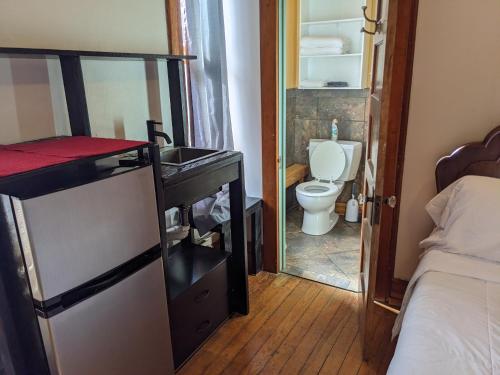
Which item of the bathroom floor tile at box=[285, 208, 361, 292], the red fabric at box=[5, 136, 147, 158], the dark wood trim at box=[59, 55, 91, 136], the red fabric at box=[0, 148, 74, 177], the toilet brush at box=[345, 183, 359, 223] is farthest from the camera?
the toilet brush at box=[345, 183, 359, 223]

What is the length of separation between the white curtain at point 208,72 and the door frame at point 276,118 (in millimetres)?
258

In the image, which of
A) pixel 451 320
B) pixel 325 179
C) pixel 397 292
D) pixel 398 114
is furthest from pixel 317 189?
pixel 451 320

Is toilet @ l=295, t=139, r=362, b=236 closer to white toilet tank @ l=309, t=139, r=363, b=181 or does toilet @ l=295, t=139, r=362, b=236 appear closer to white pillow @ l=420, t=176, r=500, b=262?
white toilet tank @ l=309, t=139, r=363, b=181

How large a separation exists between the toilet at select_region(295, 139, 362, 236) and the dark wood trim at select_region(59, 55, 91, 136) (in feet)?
7.22

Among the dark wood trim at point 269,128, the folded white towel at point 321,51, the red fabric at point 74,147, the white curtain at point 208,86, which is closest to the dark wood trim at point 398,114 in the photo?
the dark wood trim at point 269,128

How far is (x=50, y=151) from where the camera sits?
1.37 meters

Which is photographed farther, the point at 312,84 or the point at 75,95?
the point at 312,84

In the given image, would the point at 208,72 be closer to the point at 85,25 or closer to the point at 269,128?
the point at 269,128

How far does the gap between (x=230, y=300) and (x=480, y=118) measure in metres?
1.74

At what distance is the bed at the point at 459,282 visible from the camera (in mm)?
1258

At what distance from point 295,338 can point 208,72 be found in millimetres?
1718

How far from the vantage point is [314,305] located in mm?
2508

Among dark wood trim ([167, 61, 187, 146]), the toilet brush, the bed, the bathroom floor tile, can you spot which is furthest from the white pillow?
the toilet brush

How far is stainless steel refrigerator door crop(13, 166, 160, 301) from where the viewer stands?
1147mm
